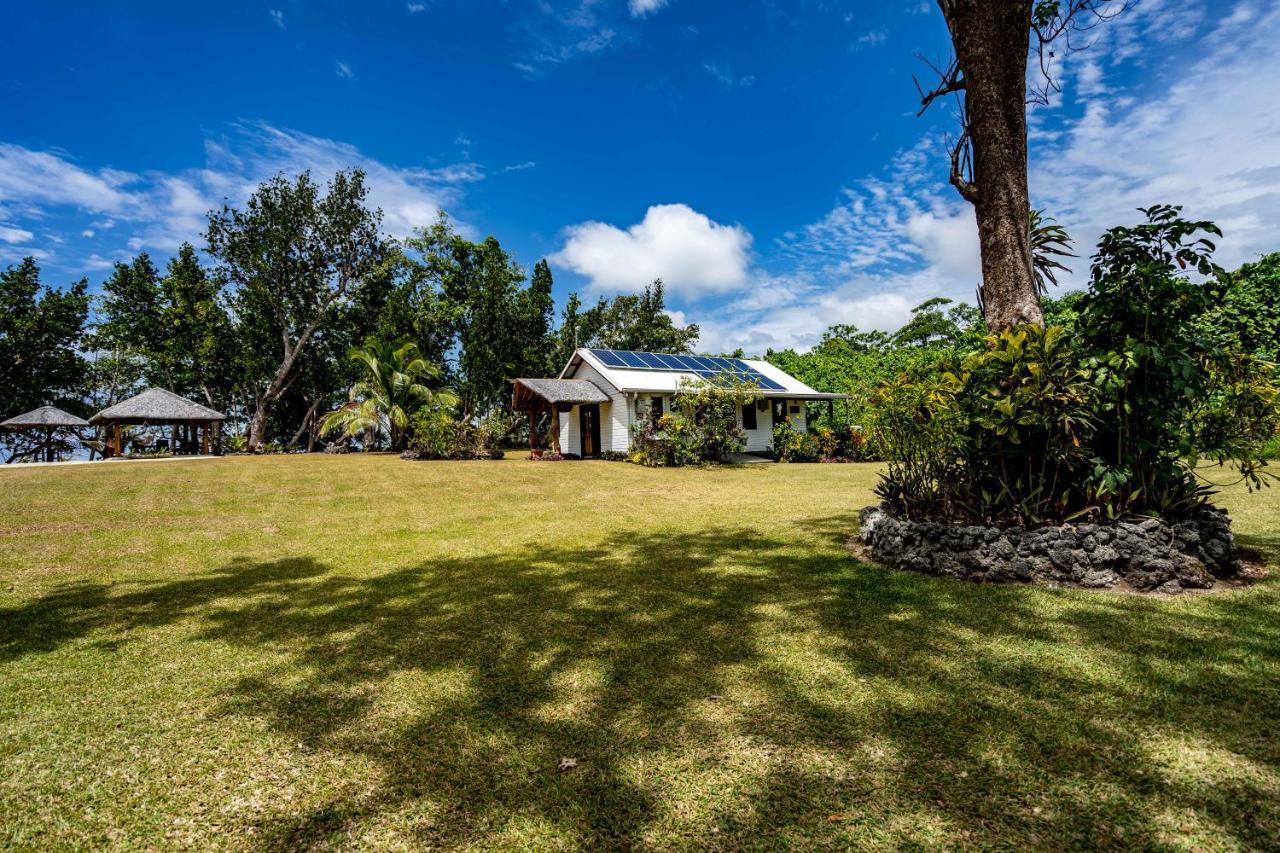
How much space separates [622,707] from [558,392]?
1837 cm

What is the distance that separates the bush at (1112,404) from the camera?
4.92 meters

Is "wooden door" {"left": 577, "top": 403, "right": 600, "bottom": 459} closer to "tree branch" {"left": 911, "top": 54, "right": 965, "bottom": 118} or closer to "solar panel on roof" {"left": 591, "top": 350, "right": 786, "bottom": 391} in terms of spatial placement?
"solar panel on roof" {"left": 591, "top": 350, "right": 786, "bottom": 391}

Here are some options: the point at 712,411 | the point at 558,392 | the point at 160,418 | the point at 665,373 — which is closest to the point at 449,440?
the point at 558,392

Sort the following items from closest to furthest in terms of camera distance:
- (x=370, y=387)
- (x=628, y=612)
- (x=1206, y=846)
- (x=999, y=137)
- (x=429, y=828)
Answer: (x=1206, y=846)
(x=429, y=828)
(x=628, y=612)
(x=999, y=137)
(x=370, y=387)

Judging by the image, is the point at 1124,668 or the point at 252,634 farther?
the point at 252,634

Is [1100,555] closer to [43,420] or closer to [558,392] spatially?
[558,392]

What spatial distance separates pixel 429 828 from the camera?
2238 mm

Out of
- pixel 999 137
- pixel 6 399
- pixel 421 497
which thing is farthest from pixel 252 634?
pixel 6 399

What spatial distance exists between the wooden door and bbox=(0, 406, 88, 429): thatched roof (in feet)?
79.4

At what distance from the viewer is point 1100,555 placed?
495 cm

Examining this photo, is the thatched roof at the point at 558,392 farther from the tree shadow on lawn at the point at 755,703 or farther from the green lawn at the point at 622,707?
the tree shadow on lawn at the point at 755,703

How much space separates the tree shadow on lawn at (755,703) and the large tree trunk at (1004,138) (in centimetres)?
320

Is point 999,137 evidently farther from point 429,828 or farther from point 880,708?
point 429,828

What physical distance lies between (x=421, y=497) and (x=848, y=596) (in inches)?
369
